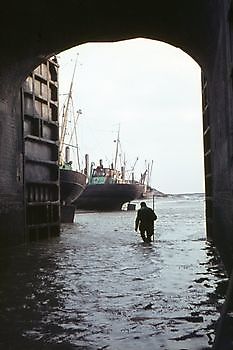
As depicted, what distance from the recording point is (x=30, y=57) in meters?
15.1

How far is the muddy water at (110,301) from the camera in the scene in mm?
5480

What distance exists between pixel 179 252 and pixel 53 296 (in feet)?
22.4

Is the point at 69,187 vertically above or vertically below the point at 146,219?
above

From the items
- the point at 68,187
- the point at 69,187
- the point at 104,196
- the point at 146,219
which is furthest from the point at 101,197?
the point at 146,219

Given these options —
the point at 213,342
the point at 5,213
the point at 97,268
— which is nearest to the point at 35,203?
the point at 5,213

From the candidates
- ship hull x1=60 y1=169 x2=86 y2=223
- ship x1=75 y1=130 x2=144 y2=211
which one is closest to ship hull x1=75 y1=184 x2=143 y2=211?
ship x1=75 y1=130 x2=144 y2=211

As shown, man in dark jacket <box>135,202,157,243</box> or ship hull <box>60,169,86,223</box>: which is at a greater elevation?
ship hull <box>60,169,86,223</box>

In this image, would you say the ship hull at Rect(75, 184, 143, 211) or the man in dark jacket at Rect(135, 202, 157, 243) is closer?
the man in dark jacket at Rect(135, 202, 157, 243)

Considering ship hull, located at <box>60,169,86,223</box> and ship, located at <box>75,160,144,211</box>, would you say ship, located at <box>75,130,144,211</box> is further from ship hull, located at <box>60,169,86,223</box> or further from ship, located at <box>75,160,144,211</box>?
ship hull, located at <box>60,169,86,223</box>

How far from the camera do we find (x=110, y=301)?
7.38 m

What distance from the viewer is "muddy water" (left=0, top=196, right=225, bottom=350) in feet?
18.0

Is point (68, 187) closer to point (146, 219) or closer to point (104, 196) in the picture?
point (146, 219)

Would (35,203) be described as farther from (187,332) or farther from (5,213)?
(187,332)

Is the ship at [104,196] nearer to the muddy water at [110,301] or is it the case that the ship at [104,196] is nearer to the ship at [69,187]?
the ship at [69,187]
